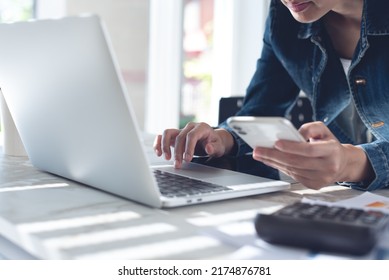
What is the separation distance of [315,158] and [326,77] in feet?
1.87

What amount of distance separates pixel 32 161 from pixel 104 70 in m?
0.43

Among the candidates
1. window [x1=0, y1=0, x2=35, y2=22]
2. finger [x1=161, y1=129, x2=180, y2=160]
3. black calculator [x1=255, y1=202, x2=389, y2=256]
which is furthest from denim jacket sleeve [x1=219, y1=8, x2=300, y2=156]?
window [x1=0, y1=0, x2=35, y2=22]

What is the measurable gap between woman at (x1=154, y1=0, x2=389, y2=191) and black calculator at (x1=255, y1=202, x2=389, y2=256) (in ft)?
0.58

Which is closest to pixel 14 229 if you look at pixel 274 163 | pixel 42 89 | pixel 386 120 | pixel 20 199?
pixel 20 199

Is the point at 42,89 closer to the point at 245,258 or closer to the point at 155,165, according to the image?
the point at 155,165

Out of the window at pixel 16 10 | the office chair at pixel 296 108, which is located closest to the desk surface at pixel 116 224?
the office chair at pixel 296 108

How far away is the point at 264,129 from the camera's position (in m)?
0.67

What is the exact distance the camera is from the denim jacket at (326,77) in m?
1.08

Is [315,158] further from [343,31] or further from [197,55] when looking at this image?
[197,55]

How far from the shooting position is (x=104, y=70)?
61cm

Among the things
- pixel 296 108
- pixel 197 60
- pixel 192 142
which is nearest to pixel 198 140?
pixel 192 142

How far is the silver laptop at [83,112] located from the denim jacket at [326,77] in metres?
0.38

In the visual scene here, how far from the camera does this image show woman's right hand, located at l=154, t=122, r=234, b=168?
3.20 ft

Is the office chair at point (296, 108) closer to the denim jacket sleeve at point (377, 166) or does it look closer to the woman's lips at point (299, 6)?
the woman's lips at point (299, 6)
